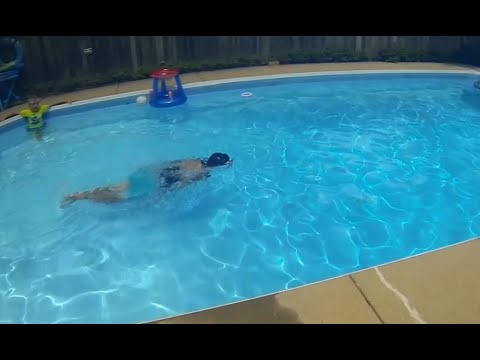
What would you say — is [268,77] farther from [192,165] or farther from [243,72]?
[192,165]

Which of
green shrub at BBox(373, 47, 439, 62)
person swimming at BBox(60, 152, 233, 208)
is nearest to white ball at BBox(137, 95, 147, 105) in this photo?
person swimming at BBox(60, 152, 233, 208)

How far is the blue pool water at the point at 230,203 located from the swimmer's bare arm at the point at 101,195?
0.14 m

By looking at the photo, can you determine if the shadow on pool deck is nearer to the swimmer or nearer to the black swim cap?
the black swim cap

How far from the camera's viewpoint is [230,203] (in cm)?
A: 629

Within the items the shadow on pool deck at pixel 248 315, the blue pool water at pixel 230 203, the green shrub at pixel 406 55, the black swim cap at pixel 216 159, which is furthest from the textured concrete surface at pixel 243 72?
the shadow on pool deck at pixel 248 315

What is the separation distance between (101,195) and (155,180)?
866 millimetres

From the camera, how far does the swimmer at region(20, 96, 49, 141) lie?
Answer: 332 inches

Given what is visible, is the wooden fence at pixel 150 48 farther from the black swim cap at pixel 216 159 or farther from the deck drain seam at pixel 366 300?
the deck drain seam at pixel 366 300

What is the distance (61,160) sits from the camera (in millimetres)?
7594

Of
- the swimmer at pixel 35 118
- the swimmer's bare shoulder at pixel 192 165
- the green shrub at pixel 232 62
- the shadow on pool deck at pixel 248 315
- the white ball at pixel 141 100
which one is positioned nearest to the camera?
the shadow on pool deck at pixel 248 315

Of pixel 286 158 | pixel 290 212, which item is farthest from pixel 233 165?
pixel 290 212

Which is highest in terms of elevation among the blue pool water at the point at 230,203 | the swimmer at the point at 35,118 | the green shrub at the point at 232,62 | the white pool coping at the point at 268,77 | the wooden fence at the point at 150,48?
the wooden fence at the point at 150,48

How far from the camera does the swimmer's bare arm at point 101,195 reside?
245 inches
